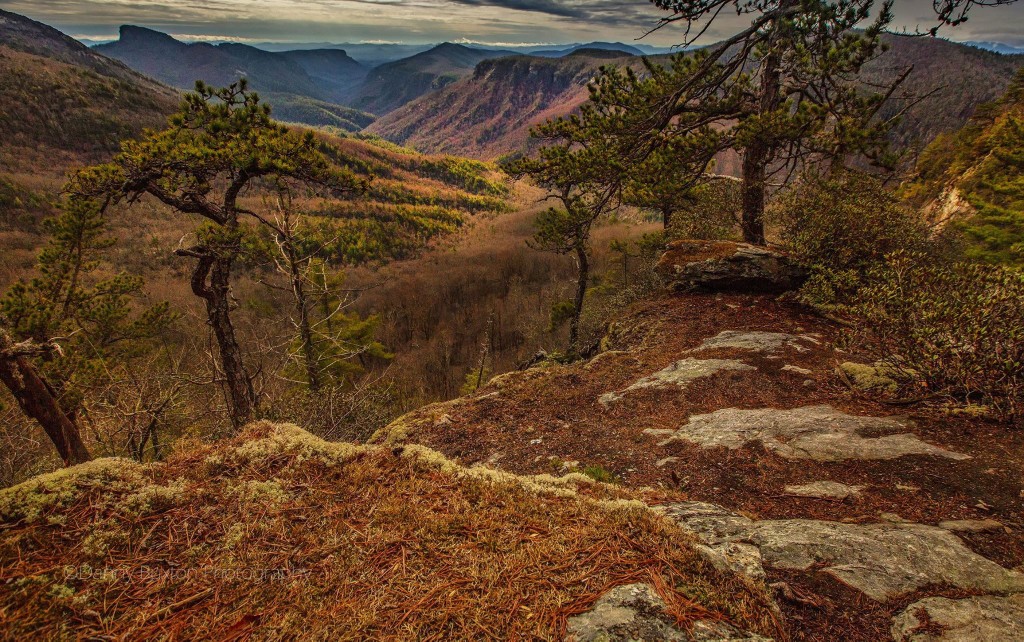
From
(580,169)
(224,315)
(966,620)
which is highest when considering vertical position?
(580,169)

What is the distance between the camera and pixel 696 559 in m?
2.61

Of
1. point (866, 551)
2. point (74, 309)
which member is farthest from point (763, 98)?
point (74, 309)

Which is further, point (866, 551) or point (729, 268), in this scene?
point (729, 268)

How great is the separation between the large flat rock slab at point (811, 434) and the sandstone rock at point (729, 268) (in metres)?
5.31

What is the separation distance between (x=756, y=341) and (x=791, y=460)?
405 cm

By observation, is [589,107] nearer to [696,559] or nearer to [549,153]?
[549,153]

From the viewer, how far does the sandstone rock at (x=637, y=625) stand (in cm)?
209

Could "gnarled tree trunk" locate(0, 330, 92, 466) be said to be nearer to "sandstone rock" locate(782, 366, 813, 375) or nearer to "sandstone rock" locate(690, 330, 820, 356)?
"sandstone rock" locate(690, 330, 820, 356)

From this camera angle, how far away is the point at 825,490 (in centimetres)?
443

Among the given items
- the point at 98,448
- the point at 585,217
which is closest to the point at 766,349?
the point at 585,217

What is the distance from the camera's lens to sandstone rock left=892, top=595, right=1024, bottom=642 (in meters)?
2.48

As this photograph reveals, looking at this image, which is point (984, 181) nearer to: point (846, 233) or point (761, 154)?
point (846, 233)

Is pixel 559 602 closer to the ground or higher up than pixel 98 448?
higher up

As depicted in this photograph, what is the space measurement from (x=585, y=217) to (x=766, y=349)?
5.72 meters
